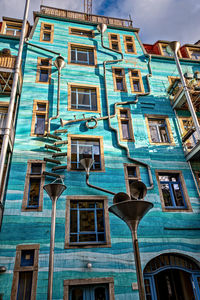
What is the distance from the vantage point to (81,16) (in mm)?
20641

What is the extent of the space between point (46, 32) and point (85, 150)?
1091 centimetres

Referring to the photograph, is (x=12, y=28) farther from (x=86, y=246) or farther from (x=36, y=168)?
(x=86, y=246)

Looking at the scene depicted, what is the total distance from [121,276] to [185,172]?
7251 mm

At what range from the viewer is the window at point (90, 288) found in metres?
10.1

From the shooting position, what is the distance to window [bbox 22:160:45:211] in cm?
1160

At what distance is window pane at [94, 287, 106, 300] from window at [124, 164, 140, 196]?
536cm

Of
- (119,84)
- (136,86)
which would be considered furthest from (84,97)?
(136,86)

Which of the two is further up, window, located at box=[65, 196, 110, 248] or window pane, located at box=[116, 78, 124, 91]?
window pane, located at box=[116, 78, 124, 91]

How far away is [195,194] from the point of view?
44.4 ft

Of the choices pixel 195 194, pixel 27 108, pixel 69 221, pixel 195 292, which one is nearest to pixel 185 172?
pixel 195 194

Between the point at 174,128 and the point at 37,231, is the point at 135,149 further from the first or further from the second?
the point at 37,231

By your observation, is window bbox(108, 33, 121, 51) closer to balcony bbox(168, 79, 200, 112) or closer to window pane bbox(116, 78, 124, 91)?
window pane bbox(116, 78, 124, 91)

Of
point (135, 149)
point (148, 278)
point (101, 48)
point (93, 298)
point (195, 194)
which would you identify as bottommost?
point (93, 298)

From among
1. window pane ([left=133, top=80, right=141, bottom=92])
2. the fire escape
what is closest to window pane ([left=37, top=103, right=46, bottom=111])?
window pane ([left=133, top=80, right=141, bottom=92])
